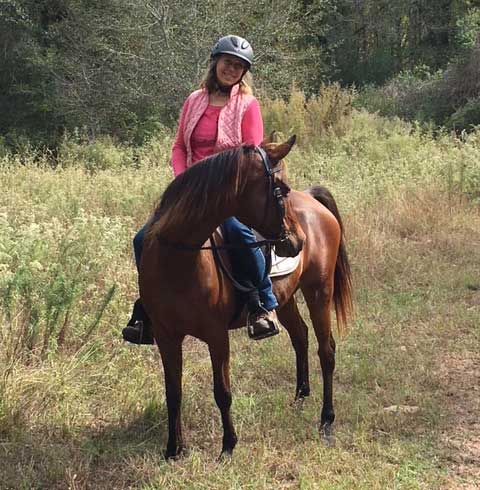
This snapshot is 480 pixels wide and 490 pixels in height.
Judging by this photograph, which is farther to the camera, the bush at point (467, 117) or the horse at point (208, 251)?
the bush at point (467, 117)

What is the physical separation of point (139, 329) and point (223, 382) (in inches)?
24.4

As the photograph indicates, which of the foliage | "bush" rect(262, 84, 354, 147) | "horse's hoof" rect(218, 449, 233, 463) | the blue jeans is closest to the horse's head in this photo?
the blue jeans

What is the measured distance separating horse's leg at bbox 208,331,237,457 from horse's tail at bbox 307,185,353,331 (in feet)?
4.89

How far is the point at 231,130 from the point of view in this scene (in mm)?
3516

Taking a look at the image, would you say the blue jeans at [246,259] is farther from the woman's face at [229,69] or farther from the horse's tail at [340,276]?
the horse's tail at [340,276]

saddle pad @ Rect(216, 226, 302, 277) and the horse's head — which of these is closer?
the horse's head

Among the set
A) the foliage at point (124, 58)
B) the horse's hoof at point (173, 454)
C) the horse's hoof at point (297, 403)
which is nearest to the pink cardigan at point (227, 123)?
the horse's hoof at point (173, 454)

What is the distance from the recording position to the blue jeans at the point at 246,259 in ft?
11.3

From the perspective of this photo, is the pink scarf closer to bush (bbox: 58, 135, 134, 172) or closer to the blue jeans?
the blue jeans

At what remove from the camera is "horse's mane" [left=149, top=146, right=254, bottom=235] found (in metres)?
2.92

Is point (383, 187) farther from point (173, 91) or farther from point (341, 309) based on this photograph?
point (173, 91)

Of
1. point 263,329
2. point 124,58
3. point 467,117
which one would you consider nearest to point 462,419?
point 263,329

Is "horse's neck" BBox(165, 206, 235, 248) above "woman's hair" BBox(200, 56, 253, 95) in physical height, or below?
below

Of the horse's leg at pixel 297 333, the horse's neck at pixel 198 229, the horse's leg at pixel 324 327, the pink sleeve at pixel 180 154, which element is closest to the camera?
the horse's neck at pixel 198 229
